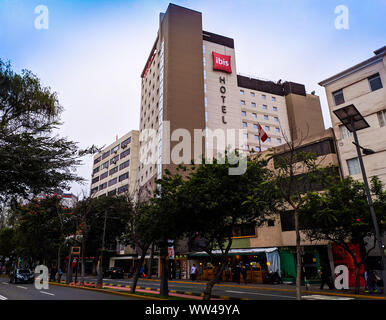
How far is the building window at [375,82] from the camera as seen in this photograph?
79.0ft

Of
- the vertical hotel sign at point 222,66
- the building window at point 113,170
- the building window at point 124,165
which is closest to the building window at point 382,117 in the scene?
the vertical hotel sign at point 222,66

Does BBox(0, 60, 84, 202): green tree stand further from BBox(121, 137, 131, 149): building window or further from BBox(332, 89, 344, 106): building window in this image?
BBox(121, 137, 131, 149): building window

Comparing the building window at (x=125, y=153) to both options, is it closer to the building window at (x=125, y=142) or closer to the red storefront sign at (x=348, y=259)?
the building window at (x=125, y=142)

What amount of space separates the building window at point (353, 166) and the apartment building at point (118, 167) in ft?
141

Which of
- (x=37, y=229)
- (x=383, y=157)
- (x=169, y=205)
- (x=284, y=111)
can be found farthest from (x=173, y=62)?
(x=169, y=205)

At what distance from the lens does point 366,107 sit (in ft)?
79.7

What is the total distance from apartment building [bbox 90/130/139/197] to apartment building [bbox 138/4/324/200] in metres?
5.76

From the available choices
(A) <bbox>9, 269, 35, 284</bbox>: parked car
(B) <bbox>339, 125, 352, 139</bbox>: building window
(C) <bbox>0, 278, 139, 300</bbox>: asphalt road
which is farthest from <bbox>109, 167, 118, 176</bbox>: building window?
(B) <bbox>339, 125, 352, 139</bbox>: building window

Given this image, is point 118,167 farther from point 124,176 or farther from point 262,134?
point 262,134

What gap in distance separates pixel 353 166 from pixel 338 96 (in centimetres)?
706

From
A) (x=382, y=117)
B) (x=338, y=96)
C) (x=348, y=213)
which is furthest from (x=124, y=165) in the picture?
(x=348, y=213)

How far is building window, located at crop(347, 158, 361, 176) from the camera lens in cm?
2381

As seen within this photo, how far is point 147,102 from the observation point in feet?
203
